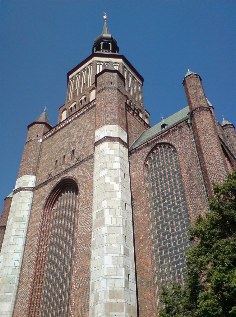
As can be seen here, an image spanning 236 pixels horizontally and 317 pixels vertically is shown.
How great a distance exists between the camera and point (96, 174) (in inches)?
749

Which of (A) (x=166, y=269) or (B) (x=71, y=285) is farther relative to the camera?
(B) (x=71, y=285)

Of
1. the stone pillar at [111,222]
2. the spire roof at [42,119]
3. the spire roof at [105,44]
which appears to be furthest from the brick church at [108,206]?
the spire roof at [105,44]

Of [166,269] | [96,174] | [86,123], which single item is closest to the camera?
[166,269]

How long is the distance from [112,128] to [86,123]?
10.6ft

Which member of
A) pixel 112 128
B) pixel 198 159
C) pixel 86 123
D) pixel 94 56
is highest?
pixel 94 56

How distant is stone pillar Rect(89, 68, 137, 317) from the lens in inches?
556

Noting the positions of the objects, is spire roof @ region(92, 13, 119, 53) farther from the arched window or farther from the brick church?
the arched window

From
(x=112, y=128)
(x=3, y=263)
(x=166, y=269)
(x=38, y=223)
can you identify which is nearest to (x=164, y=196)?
(x=166, y=269)

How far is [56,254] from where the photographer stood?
64.0 ft

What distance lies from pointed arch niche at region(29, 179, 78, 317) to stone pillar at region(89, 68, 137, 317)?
9.58 feet

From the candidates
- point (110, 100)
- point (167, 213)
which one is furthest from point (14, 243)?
point (110, 100)

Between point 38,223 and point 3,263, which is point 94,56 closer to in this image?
point 38,223

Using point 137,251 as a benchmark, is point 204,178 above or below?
above

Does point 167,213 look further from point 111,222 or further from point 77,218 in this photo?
point 77,218
